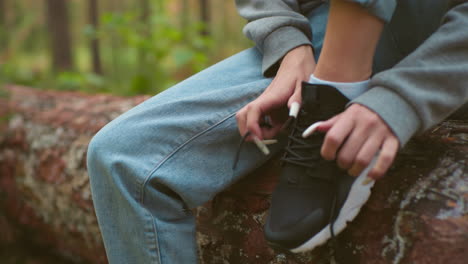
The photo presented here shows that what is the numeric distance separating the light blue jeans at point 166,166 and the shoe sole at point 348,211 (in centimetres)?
28

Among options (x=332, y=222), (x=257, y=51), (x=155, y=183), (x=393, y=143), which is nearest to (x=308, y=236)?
(x=332, y=222)

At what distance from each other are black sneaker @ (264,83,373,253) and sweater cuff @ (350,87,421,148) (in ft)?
0.36

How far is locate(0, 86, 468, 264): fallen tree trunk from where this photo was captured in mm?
902

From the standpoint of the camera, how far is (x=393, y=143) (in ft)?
Answer: 2.54

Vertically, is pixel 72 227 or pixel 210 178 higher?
pixel 210 178

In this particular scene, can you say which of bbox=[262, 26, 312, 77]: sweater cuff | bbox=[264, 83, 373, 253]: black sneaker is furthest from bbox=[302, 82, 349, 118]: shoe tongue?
bbox=[262, 26, 312, 77]: sweater cuff

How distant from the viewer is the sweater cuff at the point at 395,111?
773mm

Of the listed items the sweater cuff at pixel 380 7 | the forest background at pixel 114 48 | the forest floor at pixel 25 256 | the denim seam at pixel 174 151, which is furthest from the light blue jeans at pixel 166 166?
the forest background at pixel 114 48

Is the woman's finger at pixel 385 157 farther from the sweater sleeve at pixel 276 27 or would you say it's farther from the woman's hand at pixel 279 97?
the sweater sleeve at pixel 276 27

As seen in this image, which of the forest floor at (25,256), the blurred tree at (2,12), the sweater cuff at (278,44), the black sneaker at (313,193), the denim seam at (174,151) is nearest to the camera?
the black sneaker at (313,193)

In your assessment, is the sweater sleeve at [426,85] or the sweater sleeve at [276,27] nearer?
the sweater sleeve at [426,85]

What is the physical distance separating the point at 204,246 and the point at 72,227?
909 millimetres

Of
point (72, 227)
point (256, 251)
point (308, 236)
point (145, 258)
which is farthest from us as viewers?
point (72, 227)

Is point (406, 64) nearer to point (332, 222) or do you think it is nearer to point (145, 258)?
point (332, 222)
